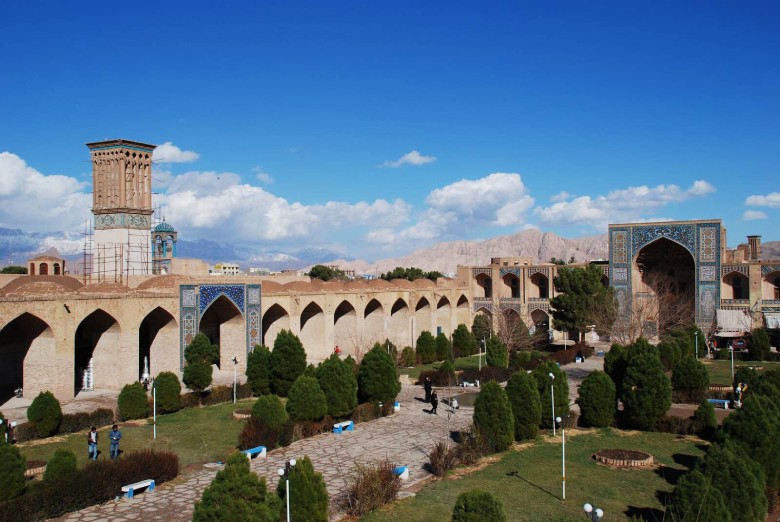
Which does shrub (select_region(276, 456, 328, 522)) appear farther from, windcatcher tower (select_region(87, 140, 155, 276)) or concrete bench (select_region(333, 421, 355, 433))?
windcatcher tower (select_region(87, 140, 155, 276))

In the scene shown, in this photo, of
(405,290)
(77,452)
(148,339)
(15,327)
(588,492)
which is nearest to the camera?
(588,492)

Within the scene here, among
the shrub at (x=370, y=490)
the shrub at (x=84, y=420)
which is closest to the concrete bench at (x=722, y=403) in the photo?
the shrub at (x=370, y=490)

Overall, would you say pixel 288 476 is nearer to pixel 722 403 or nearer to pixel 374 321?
pixel 722 403

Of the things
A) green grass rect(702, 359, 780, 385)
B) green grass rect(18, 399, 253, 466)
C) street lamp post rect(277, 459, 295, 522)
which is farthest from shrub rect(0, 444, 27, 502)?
green grass rect(702, 359, 780, 385)

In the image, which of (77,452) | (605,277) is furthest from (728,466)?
(605,277)

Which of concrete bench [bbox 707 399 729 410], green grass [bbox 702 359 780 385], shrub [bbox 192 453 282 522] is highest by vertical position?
shrub [bbox 192 453 282 522]

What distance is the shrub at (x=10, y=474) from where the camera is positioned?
968 cm

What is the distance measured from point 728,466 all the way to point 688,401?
32.5 ft

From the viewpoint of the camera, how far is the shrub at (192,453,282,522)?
698cm

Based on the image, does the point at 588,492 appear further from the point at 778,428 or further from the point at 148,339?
the point at 148,339

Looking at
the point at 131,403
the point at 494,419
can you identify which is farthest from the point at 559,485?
the point at 131,403

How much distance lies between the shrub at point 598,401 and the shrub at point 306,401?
221 inches

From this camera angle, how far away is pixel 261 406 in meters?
13.9

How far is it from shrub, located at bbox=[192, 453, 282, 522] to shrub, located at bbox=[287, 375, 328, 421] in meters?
7.15
